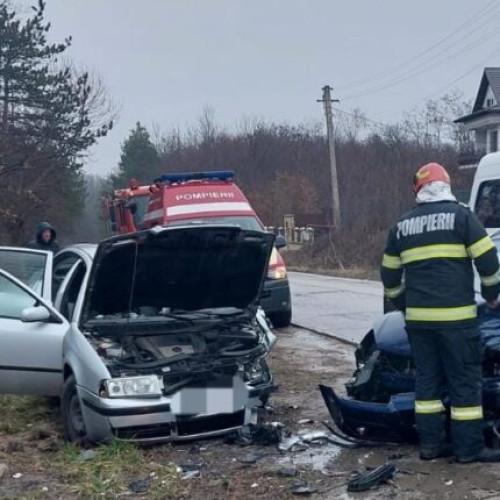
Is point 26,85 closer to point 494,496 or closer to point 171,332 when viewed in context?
point 171,332

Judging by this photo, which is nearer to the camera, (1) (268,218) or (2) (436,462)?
(2) (436,462)

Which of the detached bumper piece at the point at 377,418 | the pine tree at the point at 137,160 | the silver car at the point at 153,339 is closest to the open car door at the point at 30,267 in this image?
the silver car at the point at 153,339

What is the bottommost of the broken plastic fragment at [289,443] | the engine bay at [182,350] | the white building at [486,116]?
the broken plastic fragment at [289,443]

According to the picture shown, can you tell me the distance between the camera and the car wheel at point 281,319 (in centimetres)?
1248

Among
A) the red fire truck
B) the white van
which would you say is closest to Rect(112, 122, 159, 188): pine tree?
the red fire truck

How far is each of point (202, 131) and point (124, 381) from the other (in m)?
65.4

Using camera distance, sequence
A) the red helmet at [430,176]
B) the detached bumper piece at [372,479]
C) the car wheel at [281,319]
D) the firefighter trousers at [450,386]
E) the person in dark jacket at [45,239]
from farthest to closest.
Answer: the car wheel at [281,319]
the person in dark jacket at [45,239]
the red helmet at [430,176]
the firefighter trousers at [450,386]
the detached bumper piece at [372,479]

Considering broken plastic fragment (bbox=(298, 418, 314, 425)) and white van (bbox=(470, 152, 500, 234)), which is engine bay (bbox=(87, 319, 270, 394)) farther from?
white van (bbox=(470, 152, 500, 234))

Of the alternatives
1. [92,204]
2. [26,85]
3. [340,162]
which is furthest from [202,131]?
[26,85]

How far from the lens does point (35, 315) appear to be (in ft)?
21.4

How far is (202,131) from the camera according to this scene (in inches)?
2761

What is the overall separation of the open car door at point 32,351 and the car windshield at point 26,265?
69 cm

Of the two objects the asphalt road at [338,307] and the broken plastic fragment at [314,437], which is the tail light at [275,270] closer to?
the asphalt road at [338,307]

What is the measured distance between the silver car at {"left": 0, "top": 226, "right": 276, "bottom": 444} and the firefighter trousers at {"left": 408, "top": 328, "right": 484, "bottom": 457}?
145 centimetres
